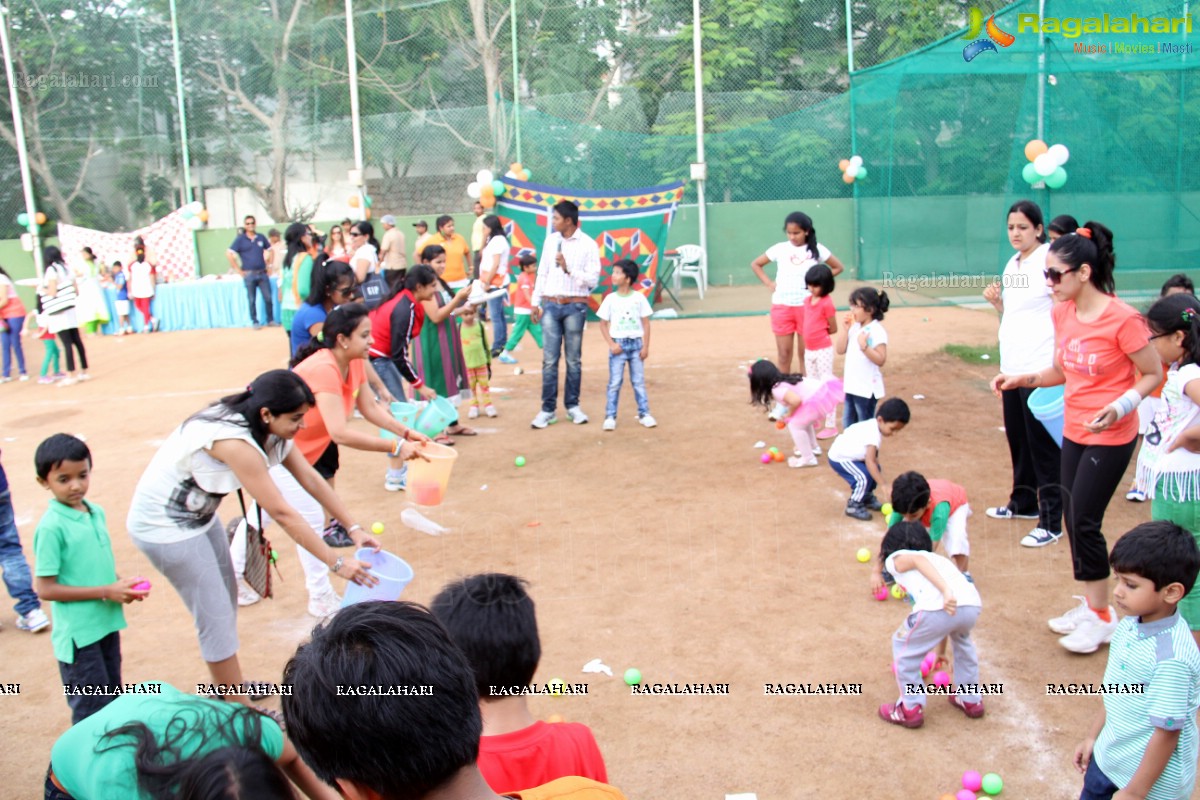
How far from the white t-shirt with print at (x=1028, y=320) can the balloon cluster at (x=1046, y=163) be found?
20.6 feet

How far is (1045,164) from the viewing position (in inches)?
433

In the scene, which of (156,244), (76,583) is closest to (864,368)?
(76,583)

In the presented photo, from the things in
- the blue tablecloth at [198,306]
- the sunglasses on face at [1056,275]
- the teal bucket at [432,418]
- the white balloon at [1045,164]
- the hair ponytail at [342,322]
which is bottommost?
the teal bucket at [432,418]

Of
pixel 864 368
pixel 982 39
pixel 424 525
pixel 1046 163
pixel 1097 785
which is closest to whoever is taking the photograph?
pixel 1097 785

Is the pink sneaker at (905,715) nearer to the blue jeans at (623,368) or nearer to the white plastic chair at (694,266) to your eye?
the blue jeans at (623,368)

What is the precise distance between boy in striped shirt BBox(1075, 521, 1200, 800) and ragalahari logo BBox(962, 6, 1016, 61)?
1035cm

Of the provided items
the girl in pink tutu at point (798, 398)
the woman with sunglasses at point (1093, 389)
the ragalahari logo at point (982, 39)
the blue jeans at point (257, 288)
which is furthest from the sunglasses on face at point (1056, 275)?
the blue jeans at point (257, 288)

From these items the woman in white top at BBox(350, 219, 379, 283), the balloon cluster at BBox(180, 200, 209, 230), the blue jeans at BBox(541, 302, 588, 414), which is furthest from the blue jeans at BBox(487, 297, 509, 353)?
the balloon cluster at BBox(180, 200, 209, 230)

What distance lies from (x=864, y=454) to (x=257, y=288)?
508 inches

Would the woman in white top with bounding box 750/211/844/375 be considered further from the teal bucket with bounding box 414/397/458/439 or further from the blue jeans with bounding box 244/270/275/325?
the blue jeans with bounding box 244/270/275/325

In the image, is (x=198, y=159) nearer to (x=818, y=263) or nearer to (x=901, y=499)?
(x=818, y=263)

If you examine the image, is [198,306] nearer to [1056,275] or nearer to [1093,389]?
[1056,275]

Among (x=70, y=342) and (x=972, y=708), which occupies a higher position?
(x=70, y=342)

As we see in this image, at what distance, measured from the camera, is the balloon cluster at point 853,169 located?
1653 centimetres
